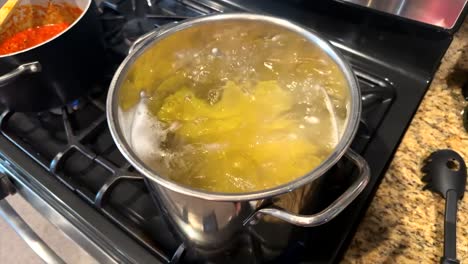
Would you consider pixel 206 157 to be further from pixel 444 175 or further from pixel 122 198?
pixel 444 175

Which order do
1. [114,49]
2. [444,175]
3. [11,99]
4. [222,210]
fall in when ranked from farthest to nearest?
1. [114,49]
2. [11,99]
3. [444,175]
4. [222,210]

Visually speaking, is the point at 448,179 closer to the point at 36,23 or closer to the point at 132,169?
the point at 132,169

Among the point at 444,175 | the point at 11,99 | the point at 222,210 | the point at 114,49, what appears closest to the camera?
the point at 222,210

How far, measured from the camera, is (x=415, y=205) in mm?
592

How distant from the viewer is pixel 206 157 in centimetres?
57

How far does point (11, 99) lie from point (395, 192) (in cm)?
66

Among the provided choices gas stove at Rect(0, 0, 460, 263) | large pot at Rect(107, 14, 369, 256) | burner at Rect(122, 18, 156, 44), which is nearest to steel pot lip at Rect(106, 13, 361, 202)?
large pot at Rect(107, 14, 369, 256)

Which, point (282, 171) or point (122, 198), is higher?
point (282, 171)

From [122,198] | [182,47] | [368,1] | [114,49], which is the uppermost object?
[368,1]

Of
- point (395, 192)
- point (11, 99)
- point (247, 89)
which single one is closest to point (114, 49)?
point (11, 99)

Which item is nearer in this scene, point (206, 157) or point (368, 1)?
point (206, 157)

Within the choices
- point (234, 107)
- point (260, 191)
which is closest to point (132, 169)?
point (234, 107)

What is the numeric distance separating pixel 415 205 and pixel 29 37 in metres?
0.80

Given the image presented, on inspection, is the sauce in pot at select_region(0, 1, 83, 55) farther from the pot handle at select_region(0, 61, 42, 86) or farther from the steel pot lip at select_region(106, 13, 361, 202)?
the steel pot lip at select_region(106, 13, 361, 202)
